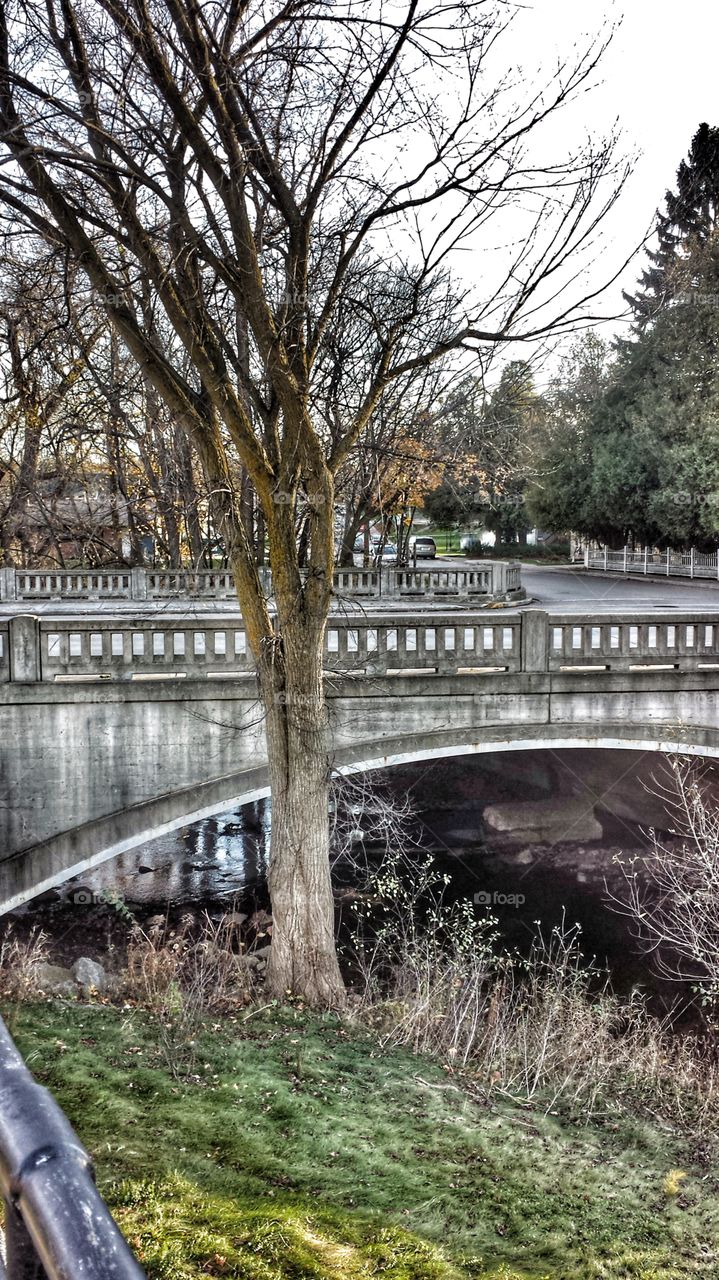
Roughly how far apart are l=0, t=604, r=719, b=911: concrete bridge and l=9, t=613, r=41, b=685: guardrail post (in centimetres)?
2

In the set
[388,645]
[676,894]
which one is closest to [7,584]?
[388,645]

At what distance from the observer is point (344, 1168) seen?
4.92 meters

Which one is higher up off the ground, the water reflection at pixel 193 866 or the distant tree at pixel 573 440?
the distant tree at pixel 573 440

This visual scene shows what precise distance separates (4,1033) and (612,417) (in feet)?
139

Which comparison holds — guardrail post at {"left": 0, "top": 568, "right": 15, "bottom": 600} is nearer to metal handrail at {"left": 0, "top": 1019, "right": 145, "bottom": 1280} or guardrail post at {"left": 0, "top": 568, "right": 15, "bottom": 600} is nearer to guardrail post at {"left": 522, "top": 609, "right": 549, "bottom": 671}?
guardrail post at {"left": 522, "top": 609, "right": 549, "bottom": 671}

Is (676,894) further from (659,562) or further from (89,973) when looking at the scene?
(659,562)

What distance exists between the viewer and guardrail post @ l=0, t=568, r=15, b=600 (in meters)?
20.3

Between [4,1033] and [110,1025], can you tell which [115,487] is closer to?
[110,1025]

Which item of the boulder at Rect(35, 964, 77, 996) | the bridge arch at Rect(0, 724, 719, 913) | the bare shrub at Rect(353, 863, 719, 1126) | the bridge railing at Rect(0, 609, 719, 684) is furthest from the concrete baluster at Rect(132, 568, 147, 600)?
the bare shrub at Rect(353, 863, 719, 1126)

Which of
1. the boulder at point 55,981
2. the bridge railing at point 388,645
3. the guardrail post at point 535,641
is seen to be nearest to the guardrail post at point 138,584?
the bridge railing at point 388,645

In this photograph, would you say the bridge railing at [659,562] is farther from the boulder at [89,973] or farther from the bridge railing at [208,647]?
the boulder at [89,973]

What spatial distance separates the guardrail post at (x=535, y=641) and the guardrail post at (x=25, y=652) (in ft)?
19.0

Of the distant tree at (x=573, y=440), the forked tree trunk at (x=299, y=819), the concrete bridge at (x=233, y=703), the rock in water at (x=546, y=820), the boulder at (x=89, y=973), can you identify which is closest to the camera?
the forked tree trunk at (x=299, y=819)

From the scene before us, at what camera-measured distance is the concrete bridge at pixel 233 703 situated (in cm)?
1045
